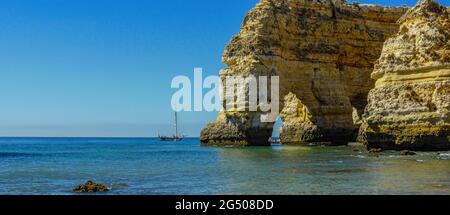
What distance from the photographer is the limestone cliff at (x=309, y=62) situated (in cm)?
5297

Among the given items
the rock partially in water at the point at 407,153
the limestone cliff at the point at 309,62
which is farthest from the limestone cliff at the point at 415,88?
the limestone cliff at the point at 309,62

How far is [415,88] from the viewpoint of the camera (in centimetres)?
3366

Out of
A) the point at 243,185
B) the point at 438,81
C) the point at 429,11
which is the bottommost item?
the point at 243,185

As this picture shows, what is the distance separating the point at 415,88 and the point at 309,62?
79.1ft

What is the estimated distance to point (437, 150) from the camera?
107 feet

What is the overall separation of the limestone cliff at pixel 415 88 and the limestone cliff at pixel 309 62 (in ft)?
57.3

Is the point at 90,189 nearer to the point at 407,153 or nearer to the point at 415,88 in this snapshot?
the point at 407,153

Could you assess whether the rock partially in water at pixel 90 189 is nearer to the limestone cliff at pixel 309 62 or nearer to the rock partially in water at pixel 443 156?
the rock partially in water at pixel 443 156

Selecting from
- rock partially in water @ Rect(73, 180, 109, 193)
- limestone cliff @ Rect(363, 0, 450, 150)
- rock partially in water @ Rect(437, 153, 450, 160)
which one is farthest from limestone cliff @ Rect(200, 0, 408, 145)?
rock partially in water @ Rect(73, 180, 109, 193)

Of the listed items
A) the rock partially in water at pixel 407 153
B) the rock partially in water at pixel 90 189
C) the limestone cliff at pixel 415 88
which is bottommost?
the rock partially in water at pixel 90 189

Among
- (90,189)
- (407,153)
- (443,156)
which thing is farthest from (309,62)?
(90,189)
